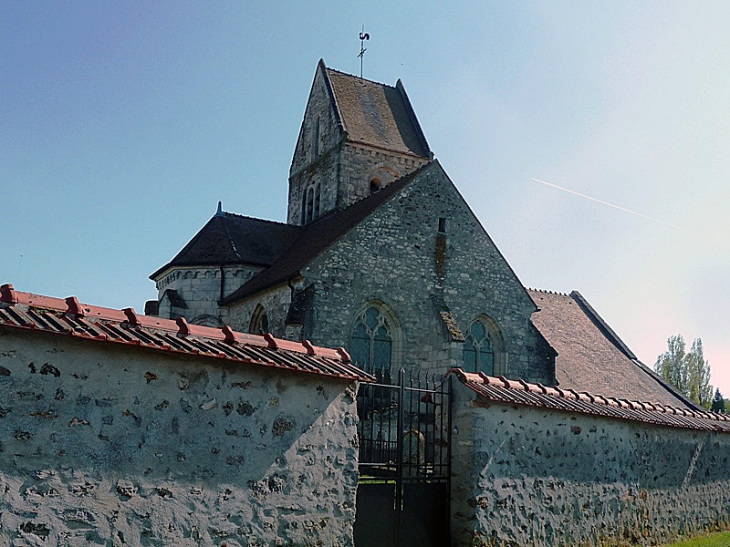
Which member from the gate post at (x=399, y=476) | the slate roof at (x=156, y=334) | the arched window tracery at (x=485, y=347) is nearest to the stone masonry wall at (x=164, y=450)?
the slate roof at (x=156, y=334)

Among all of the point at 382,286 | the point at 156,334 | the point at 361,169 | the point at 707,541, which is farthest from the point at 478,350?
the point at 156,334

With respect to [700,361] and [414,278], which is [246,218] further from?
[700,361]

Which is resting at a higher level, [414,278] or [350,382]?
[414,278]

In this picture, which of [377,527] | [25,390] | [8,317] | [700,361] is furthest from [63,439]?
[700,361]

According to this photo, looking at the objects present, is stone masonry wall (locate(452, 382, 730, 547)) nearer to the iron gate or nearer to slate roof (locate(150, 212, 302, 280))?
the iron gate

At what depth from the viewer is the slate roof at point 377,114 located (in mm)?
27422

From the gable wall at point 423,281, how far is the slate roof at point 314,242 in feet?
0.99

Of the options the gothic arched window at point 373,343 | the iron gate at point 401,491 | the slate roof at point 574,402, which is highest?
the gothic arched window at point 373,343

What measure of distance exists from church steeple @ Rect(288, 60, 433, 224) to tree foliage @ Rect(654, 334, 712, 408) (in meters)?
28.4

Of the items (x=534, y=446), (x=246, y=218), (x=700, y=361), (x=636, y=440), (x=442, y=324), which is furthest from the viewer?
(x=700, y=361)

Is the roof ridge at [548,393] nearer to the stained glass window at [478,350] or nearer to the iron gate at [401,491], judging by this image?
the iron gate at [401,491]

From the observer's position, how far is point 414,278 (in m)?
18.9

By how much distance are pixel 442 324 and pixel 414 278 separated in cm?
142

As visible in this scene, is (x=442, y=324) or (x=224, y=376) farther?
(x=442, y=324)
